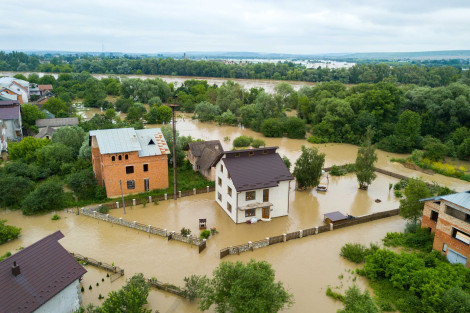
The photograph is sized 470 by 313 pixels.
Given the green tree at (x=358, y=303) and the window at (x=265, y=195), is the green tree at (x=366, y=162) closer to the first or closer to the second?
the window at (x=265, y=195)

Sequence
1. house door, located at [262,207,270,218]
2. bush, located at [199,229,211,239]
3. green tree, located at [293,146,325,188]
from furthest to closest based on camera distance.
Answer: green tree, located at [293,146,325,188] < house door, located at [262,207,270,218] < bush, located at [199,229,211,239]

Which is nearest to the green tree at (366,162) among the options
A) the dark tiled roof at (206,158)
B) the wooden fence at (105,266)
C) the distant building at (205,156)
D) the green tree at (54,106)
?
the distant building at (205,156)

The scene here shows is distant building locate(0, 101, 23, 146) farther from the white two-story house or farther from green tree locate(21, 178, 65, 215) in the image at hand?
the white two-story house

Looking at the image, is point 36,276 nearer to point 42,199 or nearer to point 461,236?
point 42,199

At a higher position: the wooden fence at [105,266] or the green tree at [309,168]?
the green tree at [309,168]

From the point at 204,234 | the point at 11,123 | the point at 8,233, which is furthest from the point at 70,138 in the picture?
the point at 204,234

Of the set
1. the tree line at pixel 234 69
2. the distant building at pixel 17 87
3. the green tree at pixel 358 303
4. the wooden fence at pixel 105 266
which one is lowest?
the wooden fence at pixel 105 266

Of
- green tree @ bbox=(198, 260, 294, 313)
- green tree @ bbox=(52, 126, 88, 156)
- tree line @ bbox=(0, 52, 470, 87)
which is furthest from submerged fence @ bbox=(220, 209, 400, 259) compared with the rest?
tree line @ bbox=(0, 52, 470, 87)
